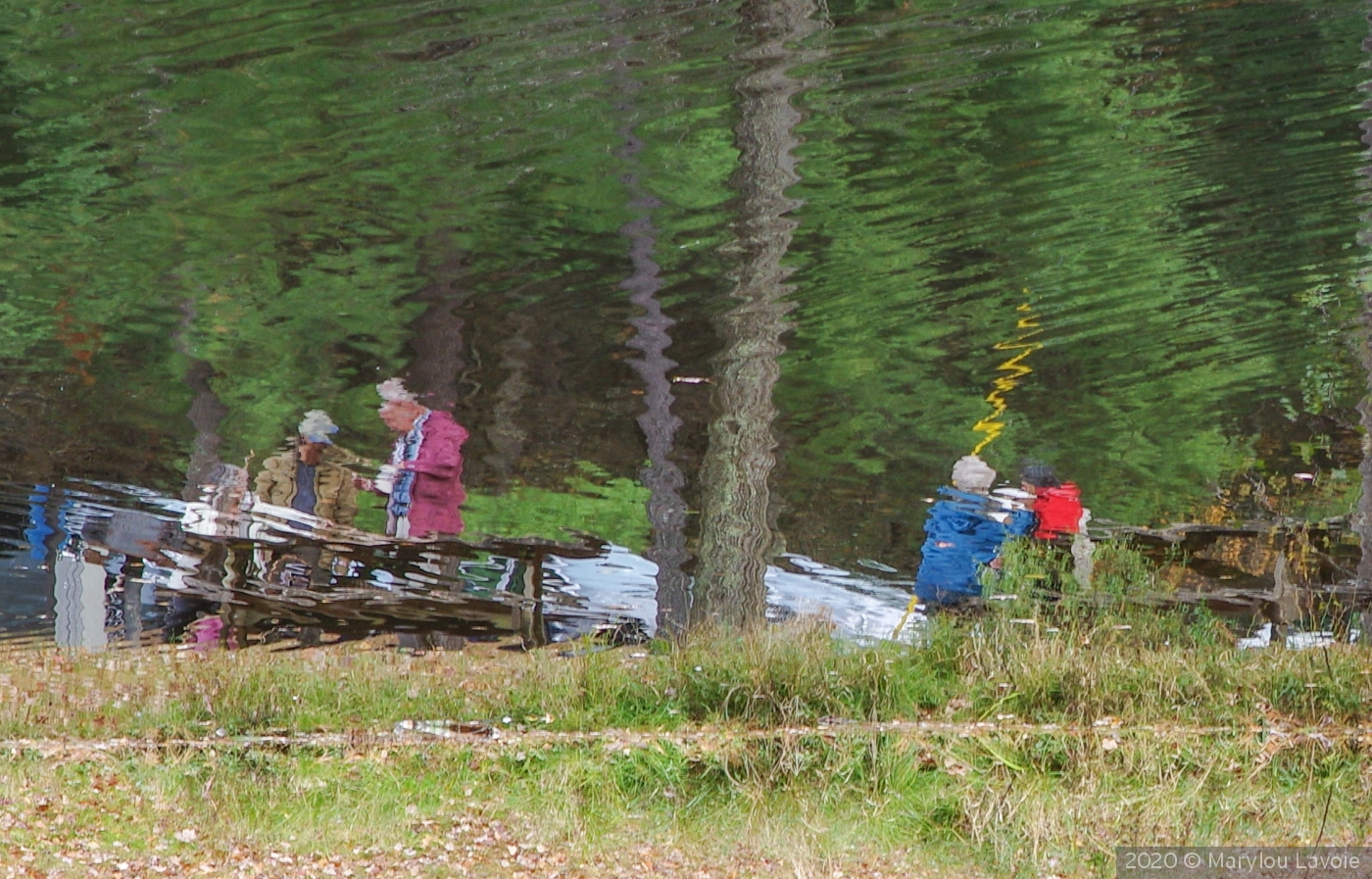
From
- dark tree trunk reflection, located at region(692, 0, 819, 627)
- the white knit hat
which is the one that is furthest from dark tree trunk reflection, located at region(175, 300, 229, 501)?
the white knit hat

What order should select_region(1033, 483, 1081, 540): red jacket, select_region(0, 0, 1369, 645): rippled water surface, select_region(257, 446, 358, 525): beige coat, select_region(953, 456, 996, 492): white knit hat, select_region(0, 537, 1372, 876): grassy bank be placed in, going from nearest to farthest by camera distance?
select_region(0, 537, 1372, 876): grassy bank
select_region(0, 0, 1369, 645): rippled water surface
select_region(257, 446, 358, 525): beige coat
select_region(1033, 483, 1081, 540): red jacket
select_region(953, 456, 996, 492): white knit hat

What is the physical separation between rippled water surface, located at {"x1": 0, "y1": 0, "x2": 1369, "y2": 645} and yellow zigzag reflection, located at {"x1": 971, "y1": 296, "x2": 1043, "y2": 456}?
0.11ft

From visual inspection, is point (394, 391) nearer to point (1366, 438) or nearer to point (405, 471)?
point (405, 471)

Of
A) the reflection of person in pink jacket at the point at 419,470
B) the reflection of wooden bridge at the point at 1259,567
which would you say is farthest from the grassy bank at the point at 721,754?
the reflection of person in pink jacket at the point at 419,470

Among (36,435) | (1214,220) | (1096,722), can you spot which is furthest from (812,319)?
(36,435)

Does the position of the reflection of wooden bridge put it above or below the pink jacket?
below

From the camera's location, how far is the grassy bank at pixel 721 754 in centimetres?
490

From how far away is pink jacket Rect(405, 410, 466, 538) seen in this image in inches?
298

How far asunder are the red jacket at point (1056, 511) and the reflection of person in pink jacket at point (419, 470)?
3.37 metres

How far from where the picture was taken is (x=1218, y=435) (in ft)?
28.6

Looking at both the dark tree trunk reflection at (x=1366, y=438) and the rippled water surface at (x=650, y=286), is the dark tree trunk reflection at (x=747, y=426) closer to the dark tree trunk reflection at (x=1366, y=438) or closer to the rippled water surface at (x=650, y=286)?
the rippled water surface at (x=650, y=286)

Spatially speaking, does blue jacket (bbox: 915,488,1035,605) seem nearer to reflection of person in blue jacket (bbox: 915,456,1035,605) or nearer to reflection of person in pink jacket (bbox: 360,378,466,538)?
reflection of person in blue jacket (bbox: 915,456,1035,605)

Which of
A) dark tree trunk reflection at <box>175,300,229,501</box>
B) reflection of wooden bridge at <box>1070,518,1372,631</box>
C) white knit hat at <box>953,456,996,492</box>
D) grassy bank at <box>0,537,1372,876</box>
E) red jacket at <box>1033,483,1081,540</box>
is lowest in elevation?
grassy bank at <box>0,537,1372,876</box>

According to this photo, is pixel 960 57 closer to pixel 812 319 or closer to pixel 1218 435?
pixel 812 319
